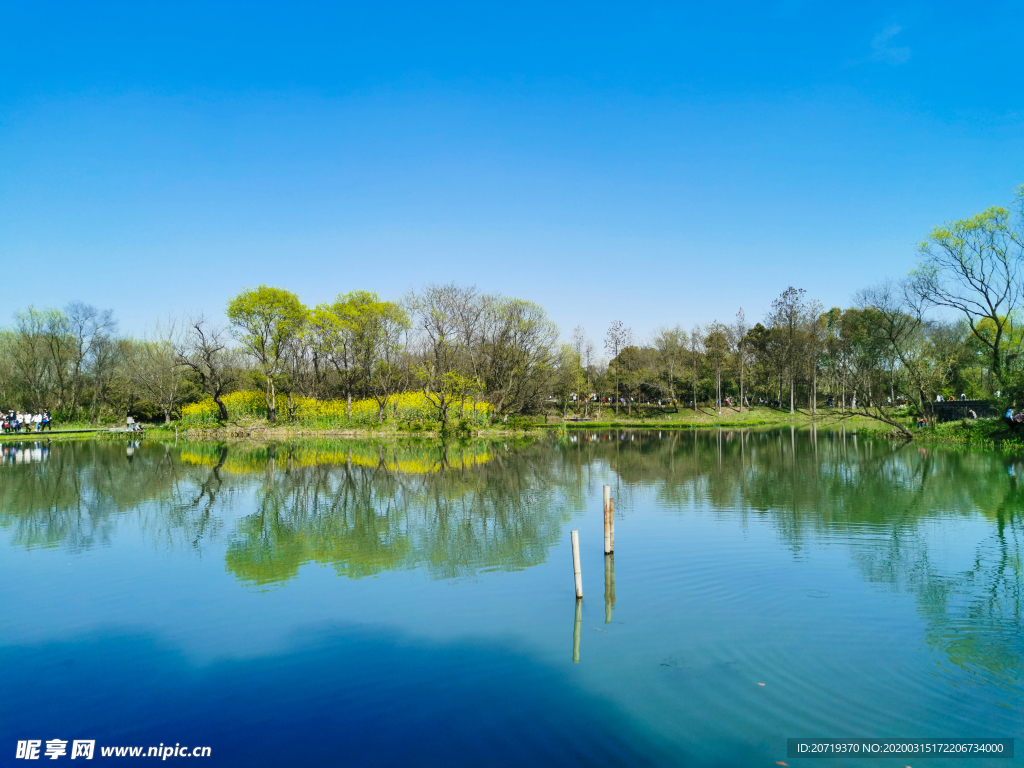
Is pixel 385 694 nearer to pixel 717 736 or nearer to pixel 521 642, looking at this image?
pixel 521 642

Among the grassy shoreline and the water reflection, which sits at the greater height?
the grassy shoreline

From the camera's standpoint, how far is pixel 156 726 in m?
6.20

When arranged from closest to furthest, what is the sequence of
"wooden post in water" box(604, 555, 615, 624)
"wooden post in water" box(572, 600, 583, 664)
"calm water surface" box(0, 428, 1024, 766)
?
"calm water surface" box(0, 428, 1024, 766) → "wooden post in water" box(572, 600, 583, 664) → "wooden post in water" box(604, 555, 615, 624)

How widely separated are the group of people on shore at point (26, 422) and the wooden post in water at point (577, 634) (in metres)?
57.4

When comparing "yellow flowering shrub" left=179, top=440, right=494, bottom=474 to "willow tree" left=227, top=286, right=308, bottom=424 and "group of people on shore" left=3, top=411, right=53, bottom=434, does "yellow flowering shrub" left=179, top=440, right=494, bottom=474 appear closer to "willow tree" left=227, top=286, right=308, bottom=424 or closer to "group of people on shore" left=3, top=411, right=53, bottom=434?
"willow tree" left=227, top=286, right=308, bottom=424

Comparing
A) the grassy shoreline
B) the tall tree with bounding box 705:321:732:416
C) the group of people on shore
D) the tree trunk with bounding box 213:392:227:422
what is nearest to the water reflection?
the grassy shoreline

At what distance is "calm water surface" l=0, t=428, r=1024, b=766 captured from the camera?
617 centimetres

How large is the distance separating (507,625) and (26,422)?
58.5 m

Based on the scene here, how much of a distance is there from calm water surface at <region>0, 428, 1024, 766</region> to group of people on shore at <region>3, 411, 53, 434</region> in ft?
129

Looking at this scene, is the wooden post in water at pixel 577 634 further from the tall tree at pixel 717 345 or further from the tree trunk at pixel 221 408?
the tall tree at pixel 717 345

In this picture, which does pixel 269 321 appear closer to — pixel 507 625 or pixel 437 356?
pixel 437 356

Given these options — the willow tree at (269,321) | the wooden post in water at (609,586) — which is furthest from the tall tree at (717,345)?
the wooden post in water at (609,586)

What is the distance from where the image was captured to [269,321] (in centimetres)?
4769

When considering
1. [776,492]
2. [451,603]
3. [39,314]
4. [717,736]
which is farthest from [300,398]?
[717,736]
